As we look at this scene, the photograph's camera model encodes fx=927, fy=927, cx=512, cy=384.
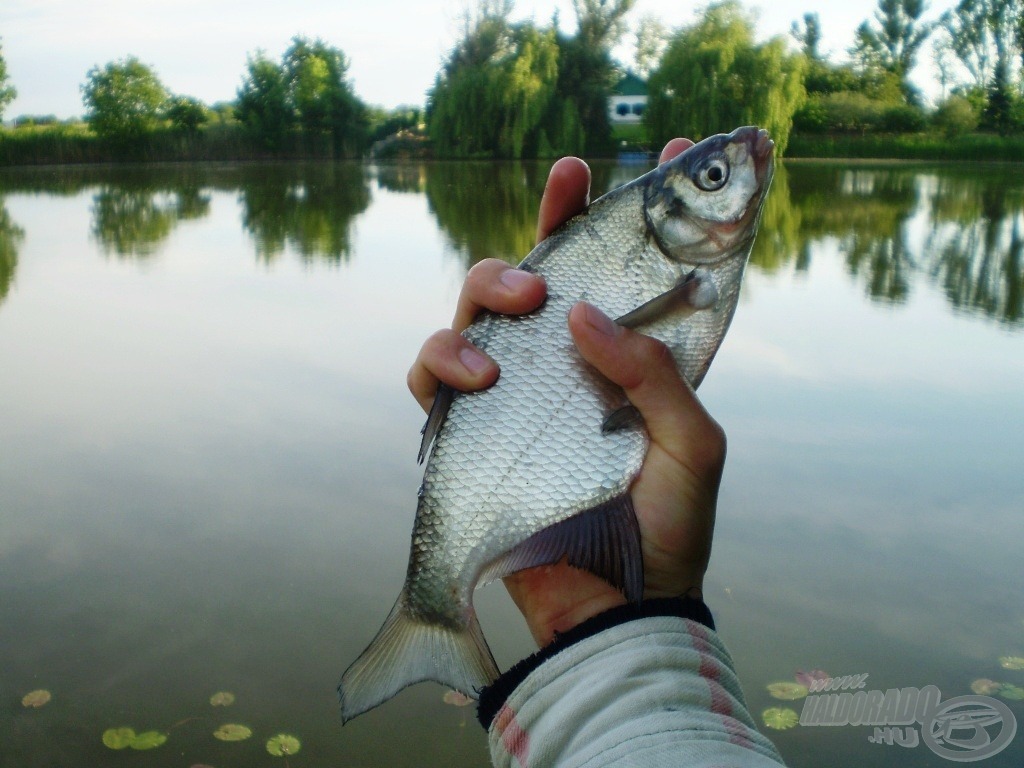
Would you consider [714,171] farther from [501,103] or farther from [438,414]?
[501,103]

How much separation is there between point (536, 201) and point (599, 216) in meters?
17.5

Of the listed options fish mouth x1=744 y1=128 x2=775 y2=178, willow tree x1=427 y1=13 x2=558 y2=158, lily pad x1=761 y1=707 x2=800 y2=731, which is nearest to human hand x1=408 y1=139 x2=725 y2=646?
fish mouth x1=744 y1=128 x2=775 y2=178

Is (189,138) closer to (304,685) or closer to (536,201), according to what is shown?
(536,201)

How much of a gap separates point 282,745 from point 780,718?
165cm

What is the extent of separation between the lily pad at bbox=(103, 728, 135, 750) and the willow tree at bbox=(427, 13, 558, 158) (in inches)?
1298

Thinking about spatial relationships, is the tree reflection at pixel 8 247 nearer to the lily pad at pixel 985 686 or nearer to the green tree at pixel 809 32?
the lily pad at pixel 985 686

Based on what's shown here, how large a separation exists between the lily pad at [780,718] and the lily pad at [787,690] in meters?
0.08

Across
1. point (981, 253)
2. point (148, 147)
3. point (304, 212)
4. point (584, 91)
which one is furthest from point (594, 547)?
point (148, 147)

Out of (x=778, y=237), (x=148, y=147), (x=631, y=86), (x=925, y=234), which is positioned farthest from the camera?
(x=631, y=86)

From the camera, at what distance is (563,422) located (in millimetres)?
1564

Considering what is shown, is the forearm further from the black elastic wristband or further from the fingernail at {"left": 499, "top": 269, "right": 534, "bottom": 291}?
the fingernail at {"left": 499, "top": 269, "right": 534, "bottom": 291}

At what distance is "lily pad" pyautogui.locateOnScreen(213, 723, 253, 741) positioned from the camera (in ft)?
9.88

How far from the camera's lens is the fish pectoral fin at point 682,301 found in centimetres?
161

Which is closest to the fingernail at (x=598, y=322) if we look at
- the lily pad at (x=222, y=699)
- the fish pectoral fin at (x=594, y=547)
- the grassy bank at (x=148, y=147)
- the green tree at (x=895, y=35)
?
the fish pectoral fin at (x=594, y=547)
